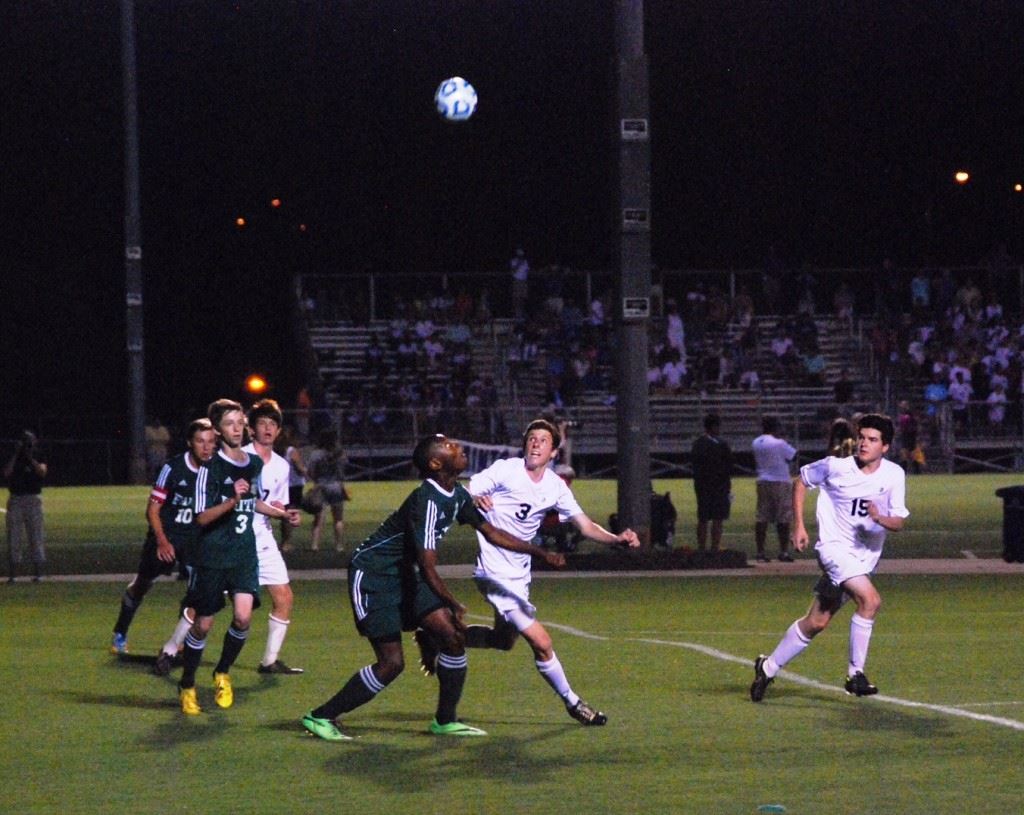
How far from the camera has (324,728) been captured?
10766 millimetres

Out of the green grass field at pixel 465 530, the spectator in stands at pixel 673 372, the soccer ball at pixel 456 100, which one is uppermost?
the soccer ball at pixel 456 100

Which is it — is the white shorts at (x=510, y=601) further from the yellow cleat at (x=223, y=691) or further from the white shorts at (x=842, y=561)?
the white shorts at (x=842, y=561)

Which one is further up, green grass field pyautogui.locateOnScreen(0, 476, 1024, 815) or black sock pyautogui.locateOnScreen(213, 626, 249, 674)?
black sock pyautogui.locateOnScreen(213, 626, 249, 674)

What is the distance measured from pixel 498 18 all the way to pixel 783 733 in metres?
44.1

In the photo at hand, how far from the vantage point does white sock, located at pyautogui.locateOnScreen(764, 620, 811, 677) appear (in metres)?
12.2

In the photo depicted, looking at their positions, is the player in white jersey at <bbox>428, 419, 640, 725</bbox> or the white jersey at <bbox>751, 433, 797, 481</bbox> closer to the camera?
the player in white jersey at <bbox>428, 419, 640, 725</bbox>

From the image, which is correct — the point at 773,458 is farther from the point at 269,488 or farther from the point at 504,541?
the point at 504,541

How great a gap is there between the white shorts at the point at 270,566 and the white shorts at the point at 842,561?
4.00 meters

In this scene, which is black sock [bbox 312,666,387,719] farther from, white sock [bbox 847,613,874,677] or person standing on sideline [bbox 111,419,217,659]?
white sock [bbox 847,613,874,677]

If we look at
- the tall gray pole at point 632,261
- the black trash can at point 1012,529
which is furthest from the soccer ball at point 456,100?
the black trash can at point 1012,529

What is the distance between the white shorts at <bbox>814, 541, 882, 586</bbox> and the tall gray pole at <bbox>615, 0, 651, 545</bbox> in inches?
431

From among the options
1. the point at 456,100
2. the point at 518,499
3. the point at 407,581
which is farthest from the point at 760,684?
the point at 456,100

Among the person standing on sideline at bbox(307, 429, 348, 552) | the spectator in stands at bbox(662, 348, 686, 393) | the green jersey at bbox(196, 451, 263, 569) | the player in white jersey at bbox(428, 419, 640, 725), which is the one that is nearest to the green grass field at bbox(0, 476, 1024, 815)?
the player in white jersey at bbox(428, 419, 640, 725)

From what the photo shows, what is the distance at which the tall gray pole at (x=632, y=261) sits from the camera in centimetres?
2333
